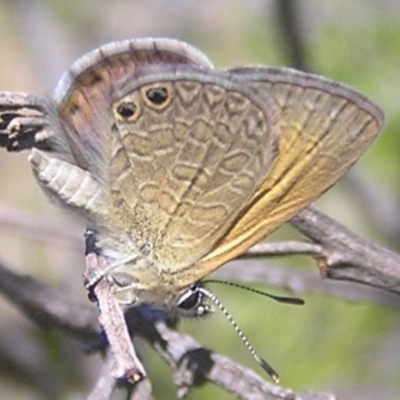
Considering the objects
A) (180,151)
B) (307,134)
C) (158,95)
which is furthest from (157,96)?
(307,134)

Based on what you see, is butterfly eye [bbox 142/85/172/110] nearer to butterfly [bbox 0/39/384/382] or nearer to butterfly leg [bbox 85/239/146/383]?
butterfly [bbox 0/39/384/382]

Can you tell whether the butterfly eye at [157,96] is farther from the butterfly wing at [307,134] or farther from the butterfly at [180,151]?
the butterfly wing at [307,134]

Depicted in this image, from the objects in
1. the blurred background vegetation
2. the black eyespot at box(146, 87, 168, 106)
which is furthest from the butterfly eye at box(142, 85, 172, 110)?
the blurred background vegetation

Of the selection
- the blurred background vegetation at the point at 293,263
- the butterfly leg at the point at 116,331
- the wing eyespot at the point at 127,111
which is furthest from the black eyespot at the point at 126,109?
the blurred background vegetation at the point at 293,263

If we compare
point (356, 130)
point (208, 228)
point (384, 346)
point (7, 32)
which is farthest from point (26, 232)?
point (7, 32)

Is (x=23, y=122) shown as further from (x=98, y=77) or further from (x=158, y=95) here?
(x=158, y=95)

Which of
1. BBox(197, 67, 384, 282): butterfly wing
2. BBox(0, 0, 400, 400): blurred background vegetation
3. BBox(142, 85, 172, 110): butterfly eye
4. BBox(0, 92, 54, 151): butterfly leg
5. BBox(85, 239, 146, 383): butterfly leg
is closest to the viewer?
BBox(85, 239, 146, 383): butterfly leg

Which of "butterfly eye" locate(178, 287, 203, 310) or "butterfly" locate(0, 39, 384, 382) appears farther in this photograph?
"butterfly eye" locate(178, 287, 203, 310)
